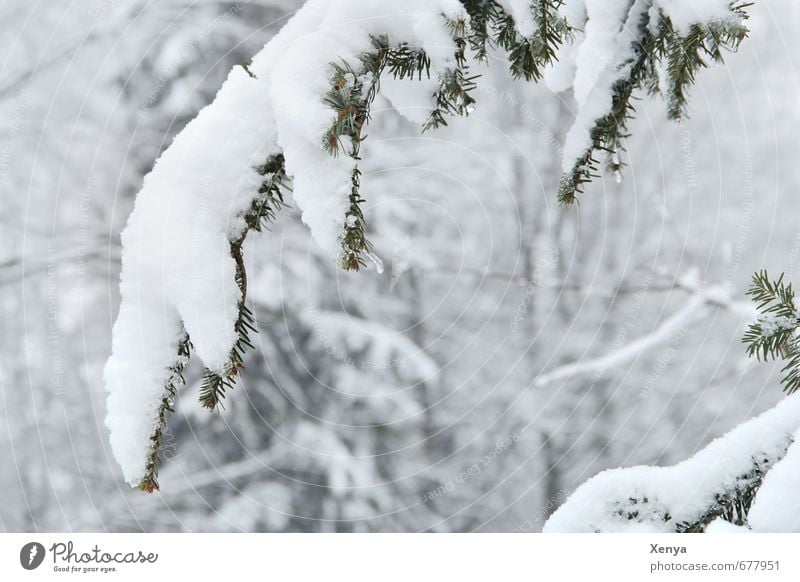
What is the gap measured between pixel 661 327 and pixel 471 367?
0.80m

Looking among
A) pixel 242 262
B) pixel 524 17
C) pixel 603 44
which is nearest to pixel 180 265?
pixel 242 262

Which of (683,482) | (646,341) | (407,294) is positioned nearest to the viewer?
(683,482)

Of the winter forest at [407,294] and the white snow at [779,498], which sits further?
the winter forest at [407,294]

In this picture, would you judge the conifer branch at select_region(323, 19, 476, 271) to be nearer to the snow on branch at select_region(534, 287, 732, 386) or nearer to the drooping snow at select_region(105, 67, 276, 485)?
the drooping snow at select_region(105, 67, 276, 485)

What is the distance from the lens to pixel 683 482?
0.55m

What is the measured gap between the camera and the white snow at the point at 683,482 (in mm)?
547

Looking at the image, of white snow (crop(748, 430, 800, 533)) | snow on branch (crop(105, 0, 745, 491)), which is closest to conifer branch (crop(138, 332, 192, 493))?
snow on branch (crop(105, 0, 745, 491))

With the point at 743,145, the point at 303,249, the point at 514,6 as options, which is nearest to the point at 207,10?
the point at 303,249

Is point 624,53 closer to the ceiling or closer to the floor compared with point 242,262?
closer to the ceiling

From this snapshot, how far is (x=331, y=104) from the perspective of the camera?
1.40 feet

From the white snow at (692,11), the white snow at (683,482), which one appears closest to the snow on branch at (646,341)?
the white snow at (683,482)

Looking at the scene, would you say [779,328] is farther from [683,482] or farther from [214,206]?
[214,206]

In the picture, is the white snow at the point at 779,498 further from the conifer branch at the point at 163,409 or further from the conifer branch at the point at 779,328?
the conifer branch at the point at 163,409
